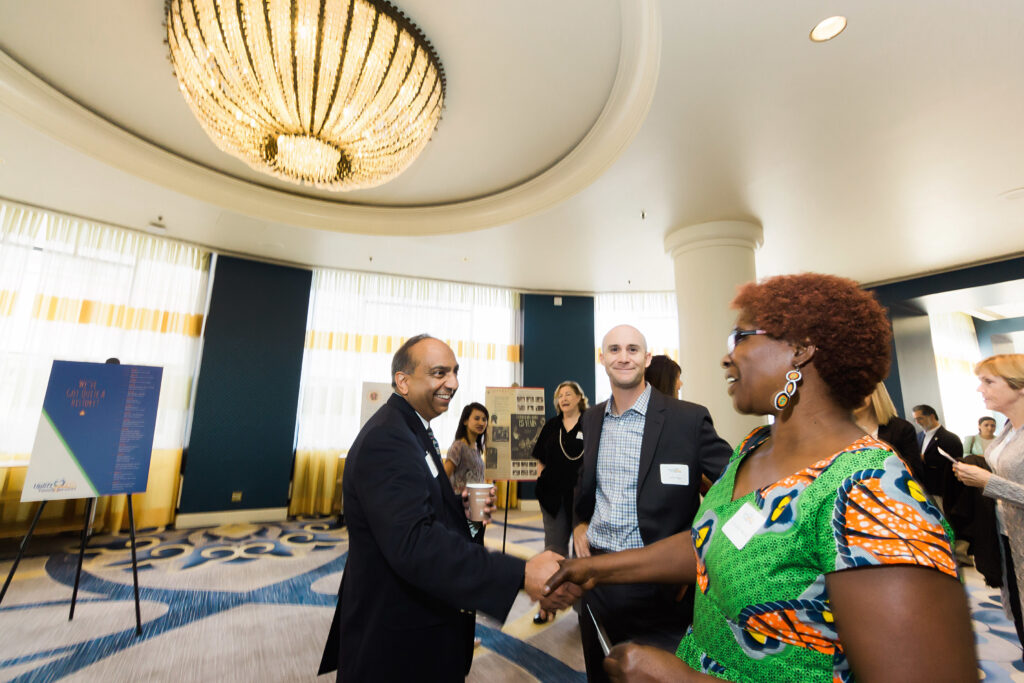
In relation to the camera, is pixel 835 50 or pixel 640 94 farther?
pixel 640 94

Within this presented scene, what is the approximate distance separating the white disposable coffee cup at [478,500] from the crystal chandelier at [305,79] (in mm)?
2080

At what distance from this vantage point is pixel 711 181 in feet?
14.0

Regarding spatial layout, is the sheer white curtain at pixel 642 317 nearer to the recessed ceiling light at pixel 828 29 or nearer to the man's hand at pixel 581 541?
the recessed ceiling light at pixel 828 29

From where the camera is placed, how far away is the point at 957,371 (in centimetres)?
879

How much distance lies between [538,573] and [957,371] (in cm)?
1105

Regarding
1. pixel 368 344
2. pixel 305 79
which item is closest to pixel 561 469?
pixel 305 79

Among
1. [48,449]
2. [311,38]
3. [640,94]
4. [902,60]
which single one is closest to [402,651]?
[311,38]

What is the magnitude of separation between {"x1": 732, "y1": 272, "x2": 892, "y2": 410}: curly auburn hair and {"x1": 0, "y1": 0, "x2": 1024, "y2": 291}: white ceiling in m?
2.30

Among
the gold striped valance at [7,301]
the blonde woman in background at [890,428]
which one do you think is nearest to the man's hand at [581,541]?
the blonde woman in background at [890,428]

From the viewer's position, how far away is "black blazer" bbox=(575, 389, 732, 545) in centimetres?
179

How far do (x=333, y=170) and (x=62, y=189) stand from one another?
12.1 ft

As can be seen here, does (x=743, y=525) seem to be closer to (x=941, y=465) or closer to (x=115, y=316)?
(x=941, y=465)

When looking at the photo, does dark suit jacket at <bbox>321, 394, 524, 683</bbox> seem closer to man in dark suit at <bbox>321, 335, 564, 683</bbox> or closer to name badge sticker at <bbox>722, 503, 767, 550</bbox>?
man in dark suit at <bbox>321, 335, 564, 683</bbox>

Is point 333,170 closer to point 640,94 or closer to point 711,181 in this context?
point 640,94
